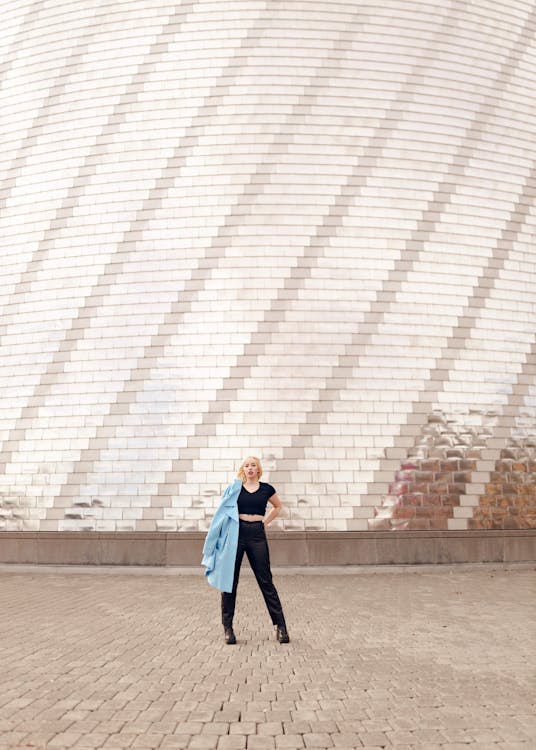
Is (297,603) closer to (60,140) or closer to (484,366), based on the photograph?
(484,366)

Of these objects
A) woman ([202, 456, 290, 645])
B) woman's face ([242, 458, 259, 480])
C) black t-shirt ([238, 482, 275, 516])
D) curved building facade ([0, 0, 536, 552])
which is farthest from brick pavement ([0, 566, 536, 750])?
curved building facade ([0, 0, 536, 552])

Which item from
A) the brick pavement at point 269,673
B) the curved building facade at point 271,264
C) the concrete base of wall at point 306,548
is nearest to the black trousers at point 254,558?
the brick pavement at point 269,673

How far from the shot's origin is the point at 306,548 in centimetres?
976

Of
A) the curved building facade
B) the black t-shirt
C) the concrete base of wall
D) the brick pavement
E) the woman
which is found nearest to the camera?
the brick pavement

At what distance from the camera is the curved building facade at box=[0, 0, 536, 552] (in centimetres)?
1024

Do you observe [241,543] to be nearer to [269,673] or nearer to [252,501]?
[252,501]

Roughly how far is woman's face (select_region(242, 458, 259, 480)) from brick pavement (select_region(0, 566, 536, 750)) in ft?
4.51

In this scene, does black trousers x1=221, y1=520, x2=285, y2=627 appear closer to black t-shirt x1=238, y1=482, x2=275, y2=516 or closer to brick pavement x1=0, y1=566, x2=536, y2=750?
black t-shirt x1=238, y1=482, x2=275, y2=516

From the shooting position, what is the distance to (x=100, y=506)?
10.2 m

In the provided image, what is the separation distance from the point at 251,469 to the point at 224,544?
679 millimetres

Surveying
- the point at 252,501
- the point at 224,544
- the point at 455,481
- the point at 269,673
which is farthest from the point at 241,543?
the point at 455,481

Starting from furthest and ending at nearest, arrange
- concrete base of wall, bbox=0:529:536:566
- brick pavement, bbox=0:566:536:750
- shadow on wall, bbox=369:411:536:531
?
1. shadow on wall, bbox=369:411:536:531
2. concrete base of wall, bbox=0:529:536:566
3. brick pavement, bbox=0:566:536:750

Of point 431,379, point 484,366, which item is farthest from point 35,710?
point 484,366

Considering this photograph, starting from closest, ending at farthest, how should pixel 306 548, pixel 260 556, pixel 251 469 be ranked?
pixel 260 556, pixel 251 469, pixel 306 548
